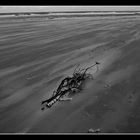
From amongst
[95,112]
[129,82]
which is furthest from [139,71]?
[95,112]

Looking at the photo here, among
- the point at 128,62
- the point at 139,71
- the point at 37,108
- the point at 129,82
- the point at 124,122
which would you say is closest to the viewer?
the point at 124,122

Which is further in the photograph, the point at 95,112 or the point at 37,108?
the point at 37,108

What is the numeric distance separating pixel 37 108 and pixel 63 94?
863mm

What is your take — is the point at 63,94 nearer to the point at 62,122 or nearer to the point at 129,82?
the point at 62,122

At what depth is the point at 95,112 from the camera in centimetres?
466

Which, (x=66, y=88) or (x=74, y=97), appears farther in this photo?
(x=66, y=88)

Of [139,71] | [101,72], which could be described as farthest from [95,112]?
[139,71]

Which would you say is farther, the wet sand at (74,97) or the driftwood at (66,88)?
the driftwood at (66,88)

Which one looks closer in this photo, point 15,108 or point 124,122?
point 124,122

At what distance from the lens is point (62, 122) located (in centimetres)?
440

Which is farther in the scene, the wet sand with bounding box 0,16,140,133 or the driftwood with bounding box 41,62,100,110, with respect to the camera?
the driftwood with bounding box 41,62,100,110
